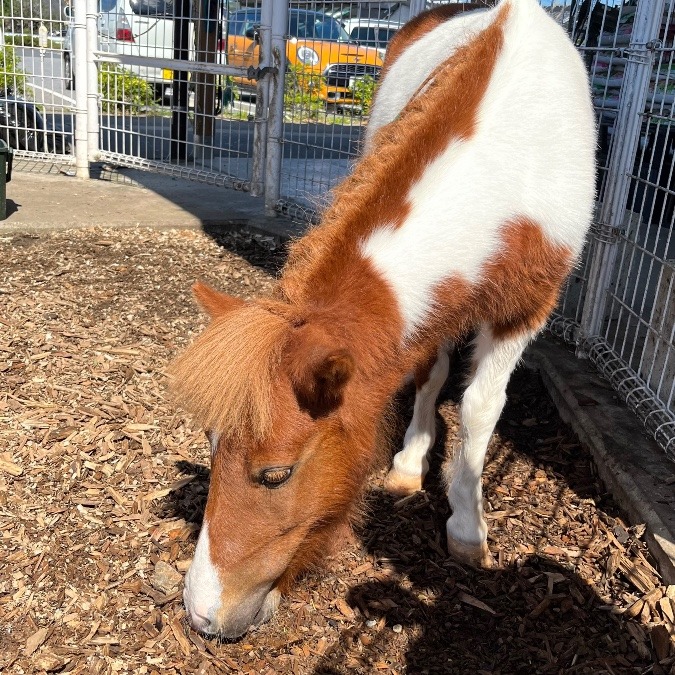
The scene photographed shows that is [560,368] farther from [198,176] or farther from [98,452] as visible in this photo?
[198,176]

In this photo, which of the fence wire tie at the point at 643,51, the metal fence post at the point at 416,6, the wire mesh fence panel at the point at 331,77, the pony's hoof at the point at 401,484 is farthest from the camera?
the wire mesh fence panel at the point at 331,77

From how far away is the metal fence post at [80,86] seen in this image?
26.7ft

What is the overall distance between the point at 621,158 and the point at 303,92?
3.46 m

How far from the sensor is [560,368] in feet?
15.1

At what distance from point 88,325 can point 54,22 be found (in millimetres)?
5475

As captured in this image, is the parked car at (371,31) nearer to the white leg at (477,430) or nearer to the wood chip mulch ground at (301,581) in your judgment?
the wood chip mulch ground at (301,581)

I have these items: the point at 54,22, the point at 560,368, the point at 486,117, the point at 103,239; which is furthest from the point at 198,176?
the point at 486,117

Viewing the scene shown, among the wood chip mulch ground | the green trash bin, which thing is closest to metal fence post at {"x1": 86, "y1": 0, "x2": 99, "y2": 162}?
the green trash bin

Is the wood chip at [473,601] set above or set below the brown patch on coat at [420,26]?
below

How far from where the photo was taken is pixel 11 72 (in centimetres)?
888

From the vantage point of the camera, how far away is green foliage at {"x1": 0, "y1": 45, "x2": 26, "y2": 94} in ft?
28.8

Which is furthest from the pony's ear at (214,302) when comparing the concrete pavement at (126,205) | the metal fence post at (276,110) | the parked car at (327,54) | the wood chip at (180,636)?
the metal fence post at (276,110)

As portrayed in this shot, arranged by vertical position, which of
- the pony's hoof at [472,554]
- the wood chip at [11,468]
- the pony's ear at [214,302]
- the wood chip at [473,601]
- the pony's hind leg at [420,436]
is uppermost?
the pony's ear at [214,302]

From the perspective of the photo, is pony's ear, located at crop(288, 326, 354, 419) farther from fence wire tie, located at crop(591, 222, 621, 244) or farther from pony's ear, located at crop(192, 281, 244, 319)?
fence wire tie, located at crop(591, 222, 621, 244)
